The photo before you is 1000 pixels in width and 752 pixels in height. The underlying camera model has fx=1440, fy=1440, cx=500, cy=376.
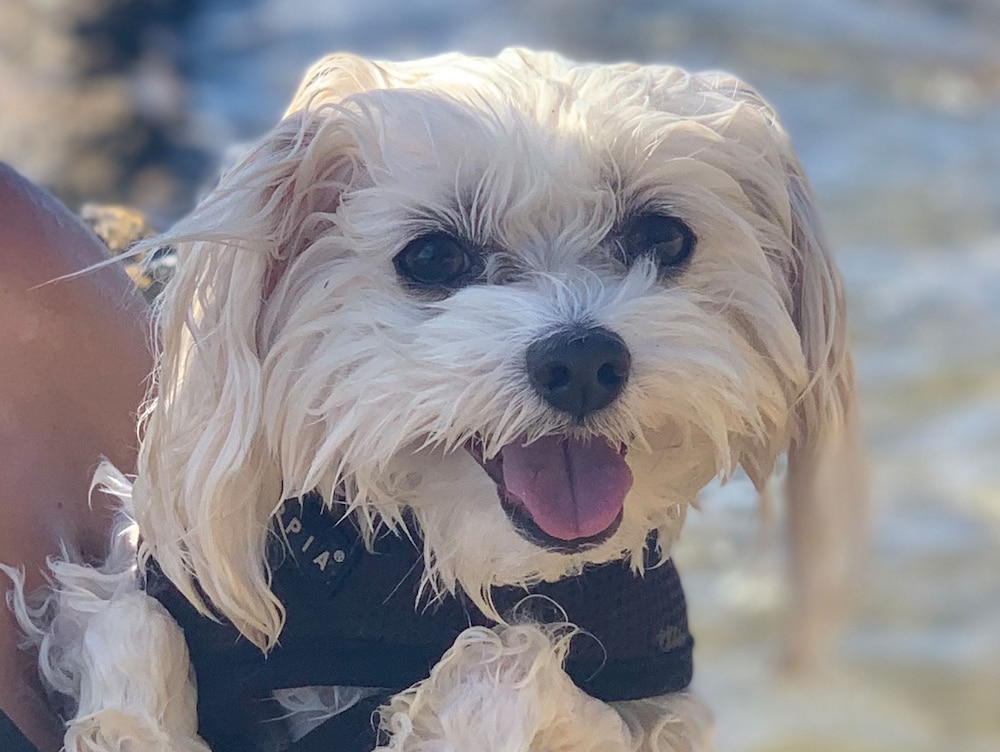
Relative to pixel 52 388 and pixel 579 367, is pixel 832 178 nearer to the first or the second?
pixel 52 388

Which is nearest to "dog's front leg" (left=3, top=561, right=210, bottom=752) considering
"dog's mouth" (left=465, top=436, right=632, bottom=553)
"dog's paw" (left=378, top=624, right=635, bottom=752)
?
"dog's paw" (left=378, top=624, right=635, bottom=752)

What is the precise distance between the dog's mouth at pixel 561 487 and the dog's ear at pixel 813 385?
10.4 inches

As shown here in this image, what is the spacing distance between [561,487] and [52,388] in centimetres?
80

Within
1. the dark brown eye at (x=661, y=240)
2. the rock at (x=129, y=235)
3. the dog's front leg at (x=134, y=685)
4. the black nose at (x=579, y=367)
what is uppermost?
the dark brown eye at (x=661, y=240)

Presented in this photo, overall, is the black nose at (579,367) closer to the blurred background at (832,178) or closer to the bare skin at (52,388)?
the blurred background at (832,178)

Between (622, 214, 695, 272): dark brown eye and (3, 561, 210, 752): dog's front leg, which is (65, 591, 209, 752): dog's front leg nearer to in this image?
(3, 561, 210, 752): dog's front leg

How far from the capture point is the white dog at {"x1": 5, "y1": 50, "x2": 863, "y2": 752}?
1789 mm

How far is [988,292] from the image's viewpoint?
7.16 metres

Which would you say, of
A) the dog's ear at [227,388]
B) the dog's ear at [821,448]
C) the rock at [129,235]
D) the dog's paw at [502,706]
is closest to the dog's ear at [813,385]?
the dog's ear at [821,448]

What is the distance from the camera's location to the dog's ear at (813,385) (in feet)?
6.54

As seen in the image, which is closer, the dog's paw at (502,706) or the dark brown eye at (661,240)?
the dog's paw at (502,706)

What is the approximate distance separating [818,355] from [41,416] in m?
1.11

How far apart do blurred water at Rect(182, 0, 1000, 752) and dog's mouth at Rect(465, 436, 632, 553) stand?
0.59 meters

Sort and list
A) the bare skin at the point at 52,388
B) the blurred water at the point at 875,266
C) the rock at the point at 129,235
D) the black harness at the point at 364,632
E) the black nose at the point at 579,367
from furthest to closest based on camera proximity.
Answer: the blurred water at the point at 875,266 < the rock at the point at 129,235 < the bare skin at the point at 52,388 < the black harness at the point at 364,632 < the black nose at the point at 579,367
